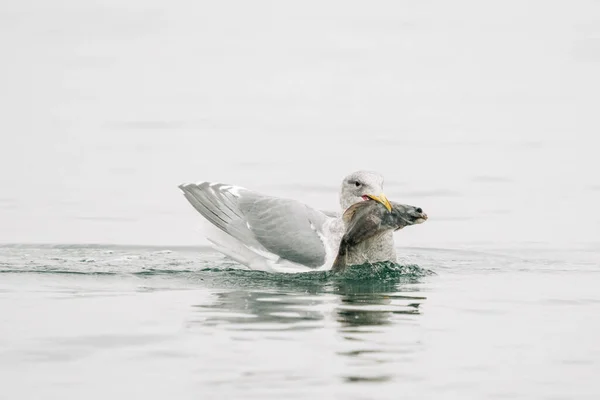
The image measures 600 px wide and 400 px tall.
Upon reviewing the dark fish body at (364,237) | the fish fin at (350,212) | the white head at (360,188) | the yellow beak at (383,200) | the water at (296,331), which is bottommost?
the water at (296,331)

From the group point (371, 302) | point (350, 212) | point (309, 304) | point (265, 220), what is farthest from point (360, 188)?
point (309, 304)

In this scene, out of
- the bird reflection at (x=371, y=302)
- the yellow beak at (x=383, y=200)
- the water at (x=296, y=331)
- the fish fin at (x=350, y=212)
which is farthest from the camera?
the fish fin at (x=350, y=212)

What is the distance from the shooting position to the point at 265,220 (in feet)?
47.4

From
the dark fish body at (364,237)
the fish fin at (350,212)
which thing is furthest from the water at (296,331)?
the fish fin at (350,212)

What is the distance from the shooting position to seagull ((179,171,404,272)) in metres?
13.8

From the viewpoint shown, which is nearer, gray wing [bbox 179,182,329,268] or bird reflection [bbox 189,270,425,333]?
bird reflection [bbox 189,270,425,333]

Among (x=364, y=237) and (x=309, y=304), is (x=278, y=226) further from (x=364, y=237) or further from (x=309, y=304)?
(x=309, y=304)

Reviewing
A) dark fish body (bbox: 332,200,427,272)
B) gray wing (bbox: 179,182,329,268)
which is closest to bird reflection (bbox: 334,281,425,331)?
dark fish body (bbox: 332,200,427,272)

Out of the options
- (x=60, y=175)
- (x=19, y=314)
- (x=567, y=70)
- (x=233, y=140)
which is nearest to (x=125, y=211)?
(x=60, y=175)

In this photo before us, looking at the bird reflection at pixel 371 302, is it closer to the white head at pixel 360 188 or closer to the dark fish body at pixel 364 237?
the dark fish body at pixel 364 237

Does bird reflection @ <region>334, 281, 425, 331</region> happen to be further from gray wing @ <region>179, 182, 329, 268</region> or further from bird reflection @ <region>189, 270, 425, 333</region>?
gray wing @ <region>179, 182, 329, 268</region>

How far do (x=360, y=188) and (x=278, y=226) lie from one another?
2.91ft

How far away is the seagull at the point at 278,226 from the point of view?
Answer: 1378 cm

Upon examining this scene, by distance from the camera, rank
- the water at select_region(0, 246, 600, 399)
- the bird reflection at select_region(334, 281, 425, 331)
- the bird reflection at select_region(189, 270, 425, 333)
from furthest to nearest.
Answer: the bird reflection at select_region(334, 281, 425, 331) → the bird reflection at select_region(189, 270, 425, 333) → the water at select_region(0, 246, 600, 399)
